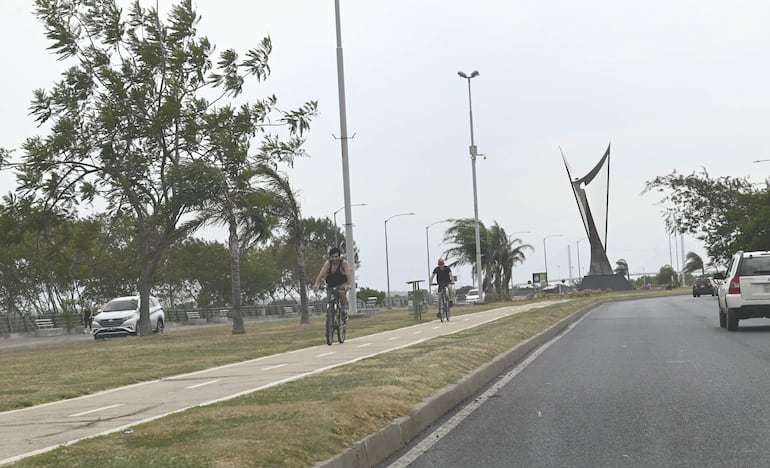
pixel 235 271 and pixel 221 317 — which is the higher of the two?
pixel 235 271

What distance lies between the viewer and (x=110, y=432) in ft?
27.3

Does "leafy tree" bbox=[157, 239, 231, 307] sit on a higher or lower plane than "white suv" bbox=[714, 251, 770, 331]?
higher

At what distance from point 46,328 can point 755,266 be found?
39733 mm

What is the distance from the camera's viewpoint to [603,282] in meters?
91.4

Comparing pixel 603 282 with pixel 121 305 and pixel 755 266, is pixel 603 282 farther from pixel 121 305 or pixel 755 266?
pixel 755 266

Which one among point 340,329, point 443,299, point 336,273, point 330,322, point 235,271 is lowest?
point 340,329

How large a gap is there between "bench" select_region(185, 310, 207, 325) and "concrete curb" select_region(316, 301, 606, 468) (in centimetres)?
5020

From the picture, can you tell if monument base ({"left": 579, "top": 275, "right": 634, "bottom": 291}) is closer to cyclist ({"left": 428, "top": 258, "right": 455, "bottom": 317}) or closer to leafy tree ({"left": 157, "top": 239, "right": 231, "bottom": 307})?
leafy tree ({"left": 157, "top": 239, "right": 231, "bottom": 307})

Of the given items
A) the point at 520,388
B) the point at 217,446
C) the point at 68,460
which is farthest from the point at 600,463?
Answer: the point at 520,388

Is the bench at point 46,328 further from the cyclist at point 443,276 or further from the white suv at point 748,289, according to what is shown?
the white suv at point 748,289

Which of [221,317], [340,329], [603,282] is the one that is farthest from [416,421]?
[603,282]

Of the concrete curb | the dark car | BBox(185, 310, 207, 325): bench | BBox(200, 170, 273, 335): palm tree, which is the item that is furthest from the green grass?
the dark car

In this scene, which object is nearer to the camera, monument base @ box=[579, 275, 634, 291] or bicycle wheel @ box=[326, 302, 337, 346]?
bicycle wheel @ box=[326, 302, 337, 346]

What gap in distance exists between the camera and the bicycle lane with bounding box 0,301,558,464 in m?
8.49
